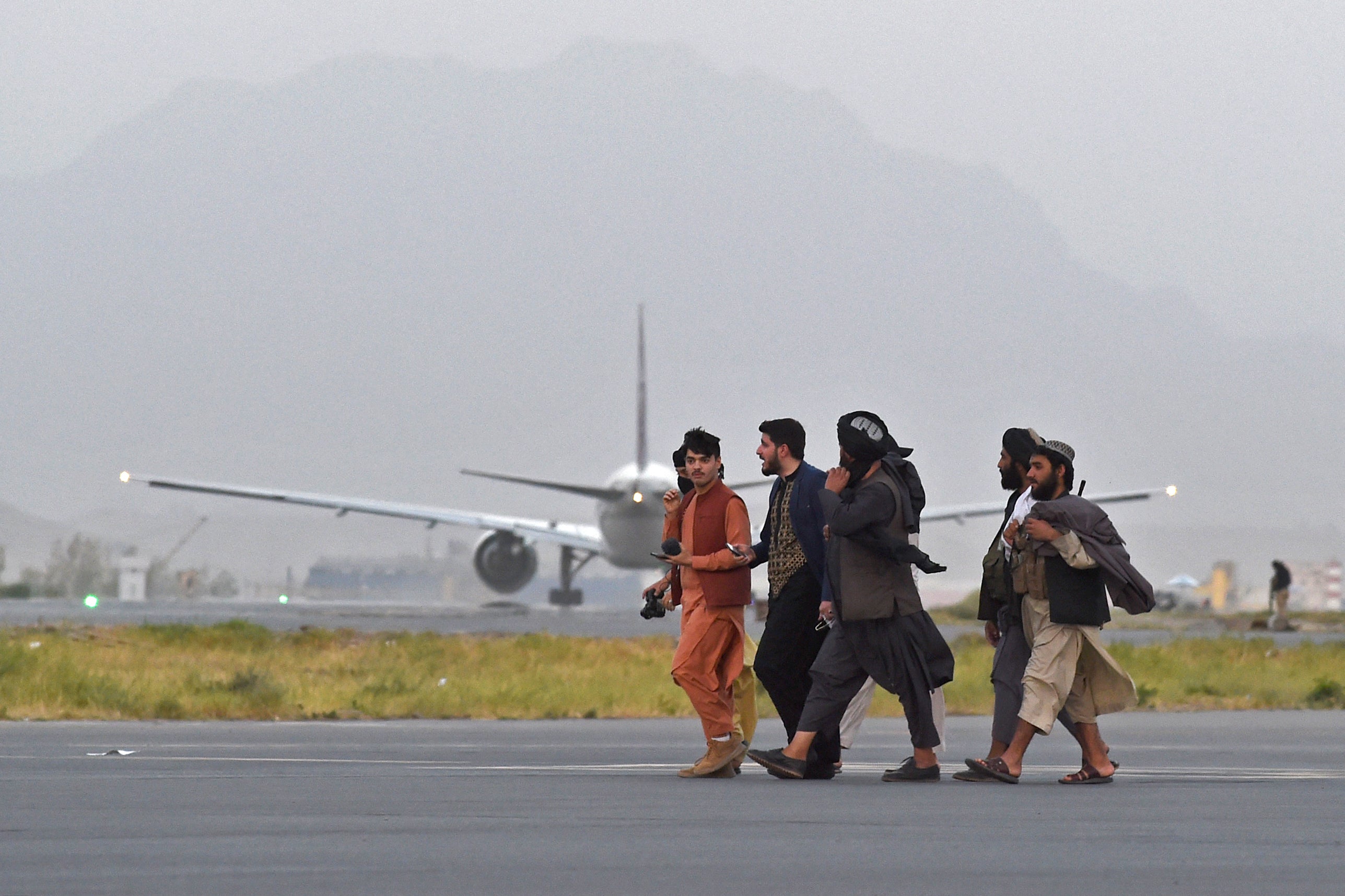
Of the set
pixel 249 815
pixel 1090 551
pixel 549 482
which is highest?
pixel 549 482

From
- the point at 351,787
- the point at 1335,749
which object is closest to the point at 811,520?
the point at 351,787

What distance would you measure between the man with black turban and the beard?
0.55 metres

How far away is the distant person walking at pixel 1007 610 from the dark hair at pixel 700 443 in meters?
1.40

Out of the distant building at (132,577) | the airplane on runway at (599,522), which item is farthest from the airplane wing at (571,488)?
the distant building at (132,577)

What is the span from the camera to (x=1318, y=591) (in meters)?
179

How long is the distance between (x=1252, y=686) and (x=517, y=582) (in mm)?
42136

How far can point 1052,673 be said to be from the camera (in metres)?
10.9

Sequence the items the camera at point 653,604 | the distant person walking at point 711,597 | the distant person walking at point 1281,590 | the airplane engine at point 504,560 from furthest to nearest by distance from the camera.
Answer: the airplane engine at point 504,560, the distant person walking at point 1281,590, the camera at point 653,604, the distant person walking at point 711,597

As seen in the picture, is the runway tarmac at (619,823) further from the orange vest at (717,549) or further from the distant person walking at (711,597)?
the orange vest at (717,549)

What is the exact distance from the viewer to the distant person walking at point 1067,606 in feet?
35.7

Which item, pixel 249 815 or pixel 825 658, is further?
pixel 825 658

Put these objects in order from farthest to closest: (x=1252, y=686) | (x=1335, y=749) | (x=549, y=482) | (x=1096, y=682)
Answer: (x=549, y=482) → (x=1252, y=686) → (x=1335, y=749) → (x=1096, y=682)

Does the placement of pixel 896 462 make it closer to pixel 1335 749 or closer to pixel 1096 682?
pixel 1096 682

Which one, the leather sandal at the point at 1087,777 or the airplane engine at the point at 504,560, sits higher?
the airplane engine at the point at 504,560
